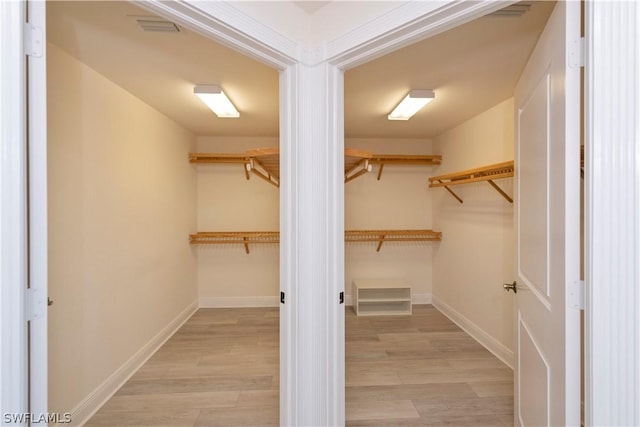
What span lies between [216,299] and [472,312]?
119 inches

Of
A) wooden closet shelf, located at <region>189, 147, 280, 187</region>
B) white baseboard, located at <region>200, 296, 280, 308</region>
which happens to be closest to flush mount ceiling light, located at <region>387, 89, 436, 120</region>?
wooden closet shelf, located at <region>189, 147, 280, 187</region>

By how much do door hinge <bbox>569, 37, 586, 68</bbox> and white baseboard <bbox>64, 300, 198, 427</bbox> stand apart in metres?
2.89

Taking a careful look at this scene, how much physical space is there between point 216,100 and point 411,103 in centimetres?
160

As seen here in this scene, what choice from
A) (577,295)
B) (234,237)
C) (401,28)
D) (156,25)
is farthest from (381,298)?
(156,25)

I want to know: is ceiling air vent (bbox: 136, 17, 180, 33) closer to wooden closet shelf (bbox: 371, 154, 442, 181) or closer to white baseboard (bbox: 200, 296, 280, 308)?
wooden closet shelf (bbox: 371, 154, 442, 181)

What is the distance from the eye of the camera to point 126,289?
88.7 inches

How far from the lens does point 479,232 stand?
287cm

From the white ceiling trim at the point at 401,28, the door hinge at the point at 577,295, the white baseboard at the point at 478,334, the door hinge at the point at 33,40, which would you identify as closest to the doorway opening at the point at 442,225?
the white baseboard at the point at 478,334

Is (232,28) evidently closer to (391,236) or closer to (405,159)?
(405,159)

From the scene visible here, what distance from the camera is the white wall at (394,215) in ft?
12.6

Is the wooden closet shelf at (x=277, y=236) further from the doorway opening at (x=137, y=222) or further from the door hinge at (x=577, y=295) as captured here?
the door hinge at (x=577, y=295)

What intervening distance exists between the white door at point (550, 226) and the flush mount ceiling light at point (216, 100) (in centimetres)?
196

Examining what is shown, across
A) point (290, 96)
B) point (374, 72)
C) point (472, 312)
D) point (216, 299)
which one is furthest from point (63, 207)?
point (472, 312)

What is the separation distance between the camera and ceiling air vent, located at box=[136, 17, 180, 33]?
4.55 ft
